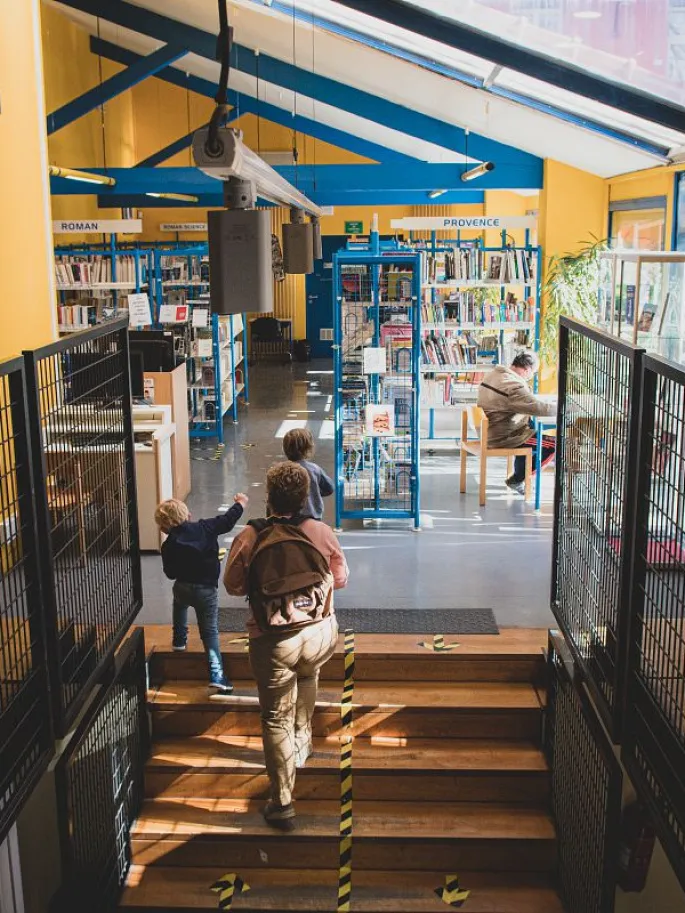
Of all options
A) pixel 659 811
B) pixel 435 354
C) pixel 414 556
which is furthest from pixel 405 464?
pixel 659 811

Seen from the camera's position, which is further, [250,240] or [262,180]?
[262,180]

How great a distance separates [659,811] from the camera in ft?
9.36

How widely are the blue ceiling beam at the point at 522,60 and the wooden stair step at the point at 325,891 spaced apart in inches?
223

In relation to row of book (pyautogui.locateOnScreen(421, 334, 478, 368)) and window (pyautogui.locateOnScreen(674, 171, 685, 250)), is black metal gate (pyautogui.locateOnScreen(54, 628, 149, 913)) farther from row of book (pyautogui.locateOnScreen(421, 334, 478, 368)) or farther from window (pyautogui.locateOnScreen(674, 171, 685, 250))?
window (pyautogui.locateOnScreen(674, 171, 685, 250))

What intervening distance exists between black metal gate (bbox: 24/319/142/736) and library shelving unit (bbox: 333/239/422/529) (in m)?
3.26

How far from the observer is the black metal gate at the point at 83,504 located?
10.7 feet

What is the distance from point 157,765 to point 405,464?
3.72 metres

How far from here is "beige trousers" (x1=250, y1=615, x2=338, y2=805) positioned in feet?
14.0

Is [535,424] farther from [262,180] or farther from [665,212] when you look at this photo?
[262,180]

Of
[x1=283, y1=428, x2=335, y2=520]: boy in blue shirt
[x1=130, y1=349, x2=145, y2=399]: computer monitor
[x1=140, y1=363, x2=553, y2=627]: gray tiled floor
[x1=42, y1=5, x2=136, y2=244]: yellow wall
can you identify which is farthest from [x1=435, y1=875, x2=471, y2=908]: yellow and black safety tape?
[x1=42, y1=5, x2=136, y2=244]: yellow wall

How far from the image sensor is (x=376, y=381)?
310 inches

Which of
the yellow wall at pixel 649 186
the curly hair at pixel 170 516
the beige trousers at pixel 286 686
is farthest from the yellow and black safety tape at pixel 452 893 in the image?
the yellow wall at pixel 649 186

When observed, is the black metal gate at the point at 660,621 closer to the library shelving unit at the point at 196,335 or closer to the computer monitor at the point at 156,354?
the computer monitor at the point at 156,354

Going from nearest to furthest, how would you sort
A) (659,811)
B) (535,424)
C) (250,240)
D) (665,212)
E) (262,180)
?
(659,811)
(250,240)
(262,180)
(535,424)
(665,212)
